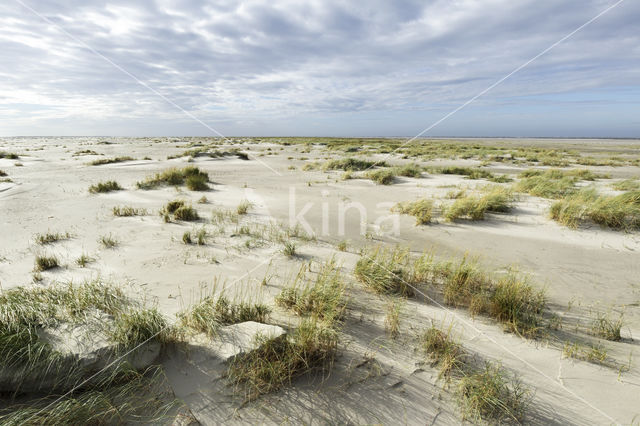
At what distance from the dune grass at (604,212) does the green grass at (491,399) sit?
267 inches

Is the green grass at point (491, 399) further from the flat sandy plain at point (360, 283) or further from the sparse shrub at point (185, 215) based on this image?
the sparse shrub at point (185, 215)

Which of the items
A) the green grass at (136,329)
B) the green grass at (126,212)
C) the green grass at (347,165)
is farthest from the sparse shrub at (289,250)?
the green grass at (347,165)

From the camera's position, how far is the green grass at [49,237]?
614cm

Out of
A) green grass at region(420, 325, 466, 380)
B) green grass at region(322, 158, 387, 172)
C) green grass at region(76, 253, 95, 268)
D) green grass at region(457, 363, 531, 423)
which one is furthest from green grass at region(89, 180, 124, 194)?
green grass at region(457, 363, 531, 423)

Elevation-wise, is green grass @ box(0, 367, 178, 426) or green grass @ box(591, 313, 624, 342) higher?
green grass @ box(0, 367, 178, 426)

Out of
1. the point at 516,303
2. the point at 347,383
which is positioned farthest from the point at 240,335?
the point at 516,303

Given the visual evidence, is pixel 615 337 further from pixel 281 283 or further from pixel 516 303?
pixel 281 283

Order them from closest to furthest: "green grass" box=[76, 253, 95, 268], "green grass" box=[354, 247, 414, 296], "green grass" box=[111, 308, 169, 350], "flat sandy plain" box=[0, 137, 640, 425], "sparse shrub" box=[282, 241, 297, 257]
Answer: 1. "flat sandy plain" box=[0, 137, 640, 425]
2. "green grass" box=[111, 308, 169, 350]
3. "green grass" box=[354, 247, 414, 296]
4. "green grass" box=[76, 253, 95, 268]
5. "sparse shrub" box=[282, 241, 297, 257]

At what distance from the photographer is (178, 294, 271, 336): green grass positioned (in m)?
3.30

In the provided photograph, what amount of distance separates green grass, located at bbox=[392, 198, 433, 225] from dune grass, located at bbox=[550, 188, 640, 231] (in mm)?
3150

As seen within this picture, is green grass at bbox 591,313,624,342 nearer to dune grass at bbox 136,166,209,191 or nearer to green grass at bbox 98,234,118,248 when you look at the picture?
green grass at bbox 98,234,118,248

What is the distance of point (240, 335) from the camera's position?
310cm

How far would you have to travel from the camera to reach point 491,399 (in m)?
2.51

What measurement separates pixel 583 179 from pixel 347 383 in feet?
59.7
